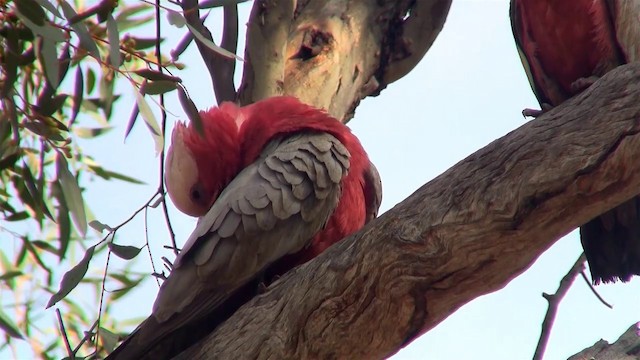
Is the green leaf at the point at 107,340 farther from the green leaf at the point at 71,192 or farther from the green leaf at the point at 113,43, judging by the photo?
the green leaf at the point at 113,43

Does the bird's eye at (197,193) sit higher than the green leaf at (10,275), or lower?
lower

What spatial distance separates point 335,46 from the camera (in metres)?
3.90

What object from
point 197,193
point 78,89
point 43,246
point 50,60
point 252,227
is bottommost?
point 252,227

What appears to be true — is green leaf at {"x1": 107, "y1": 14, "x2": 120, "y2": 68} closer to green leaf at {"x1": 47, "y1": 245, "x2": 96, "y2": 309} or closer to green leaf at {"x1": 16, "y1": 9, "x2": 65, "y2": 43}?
green leaf at {"x1": 16, "y1": 9, "x2": 65, "y2": 43}

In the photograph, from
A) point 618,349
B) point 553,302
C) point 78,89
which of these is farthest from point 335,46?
point 618,349

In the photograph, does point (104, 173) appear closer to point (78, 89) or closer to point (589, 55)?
point (78, 89)

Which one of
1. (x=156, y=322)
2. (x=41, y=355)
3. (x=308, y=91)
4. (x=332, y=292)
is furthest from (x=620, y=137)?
(x=41, y=355)

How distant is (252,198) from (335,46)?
1.24 m

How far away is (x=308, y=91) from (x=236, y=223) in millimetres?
1081

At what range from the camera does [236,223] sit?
2834mm

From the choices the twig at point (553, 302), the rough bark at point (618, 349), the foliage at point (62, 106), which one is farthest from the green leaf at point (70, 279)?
the rough bark at point (618, 349)

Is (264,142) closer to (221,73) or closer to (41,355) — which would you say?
(221,73)

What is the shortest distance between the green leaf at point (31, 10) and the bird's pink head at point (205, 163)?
0.96 m

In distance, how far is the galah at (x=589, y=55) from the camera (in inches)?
116
